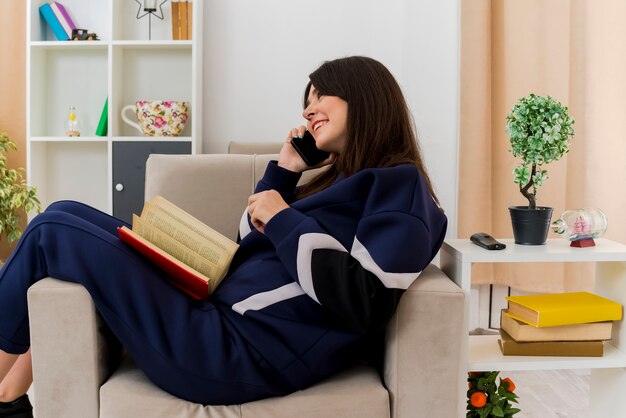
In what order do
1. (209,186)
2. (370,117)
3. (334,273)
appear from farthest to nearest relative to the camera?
(209,186), (370,117), (334,273)

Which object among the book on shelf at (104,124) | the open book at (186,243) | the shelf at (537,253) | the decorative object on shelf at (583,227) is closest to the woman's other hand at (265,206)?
the open book at (186,243)

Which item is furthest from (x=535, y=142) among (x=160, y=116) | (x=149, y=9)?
(x=149, y=9)

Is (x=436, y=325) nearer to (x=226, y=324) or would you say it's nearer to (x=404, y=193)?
(x=404, y=193)

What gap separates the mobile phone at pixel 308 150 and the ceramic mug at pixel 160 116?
1.42 metres

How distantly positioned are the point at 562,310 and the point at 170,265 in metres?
0.89

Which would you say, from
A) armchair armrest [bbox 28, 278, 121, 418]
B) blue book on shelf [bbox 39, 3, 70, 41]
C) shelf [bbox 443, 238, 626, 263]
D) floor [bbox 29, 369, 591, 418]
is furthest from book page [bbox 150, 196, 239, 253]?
blue book on shelf [bbox 39, 3, 70, 41]

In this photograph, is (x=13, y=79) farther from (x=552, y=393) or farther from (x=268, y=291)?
(x=552, y=393)

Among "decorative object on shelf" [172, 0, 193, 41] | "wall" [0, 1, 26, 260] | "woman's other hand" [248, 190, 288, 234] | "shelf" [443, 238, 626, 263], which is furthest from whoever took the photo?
"wall" [0, 1, 26, 260]

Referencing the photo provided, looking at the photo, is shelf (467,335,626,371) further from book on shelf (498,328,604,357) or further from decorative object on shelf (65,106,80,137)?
decorative object on shelf (65,106,80,137)

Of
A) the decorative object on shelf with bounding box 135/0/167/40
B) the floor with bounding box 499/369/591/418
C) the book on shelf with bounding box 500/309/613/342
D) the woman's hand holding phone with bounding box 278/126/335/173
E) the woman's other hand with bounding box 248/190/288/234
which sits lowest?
the floor with bounding box 499/369/591/418

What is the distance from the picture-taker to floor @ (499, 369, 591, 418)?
89.0 inches

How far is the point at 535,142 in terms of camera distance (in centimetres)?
174

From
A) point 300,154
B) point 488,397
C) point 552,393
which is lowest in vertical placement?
point 552,393

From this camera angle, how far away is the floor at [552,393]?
2.26 metres
